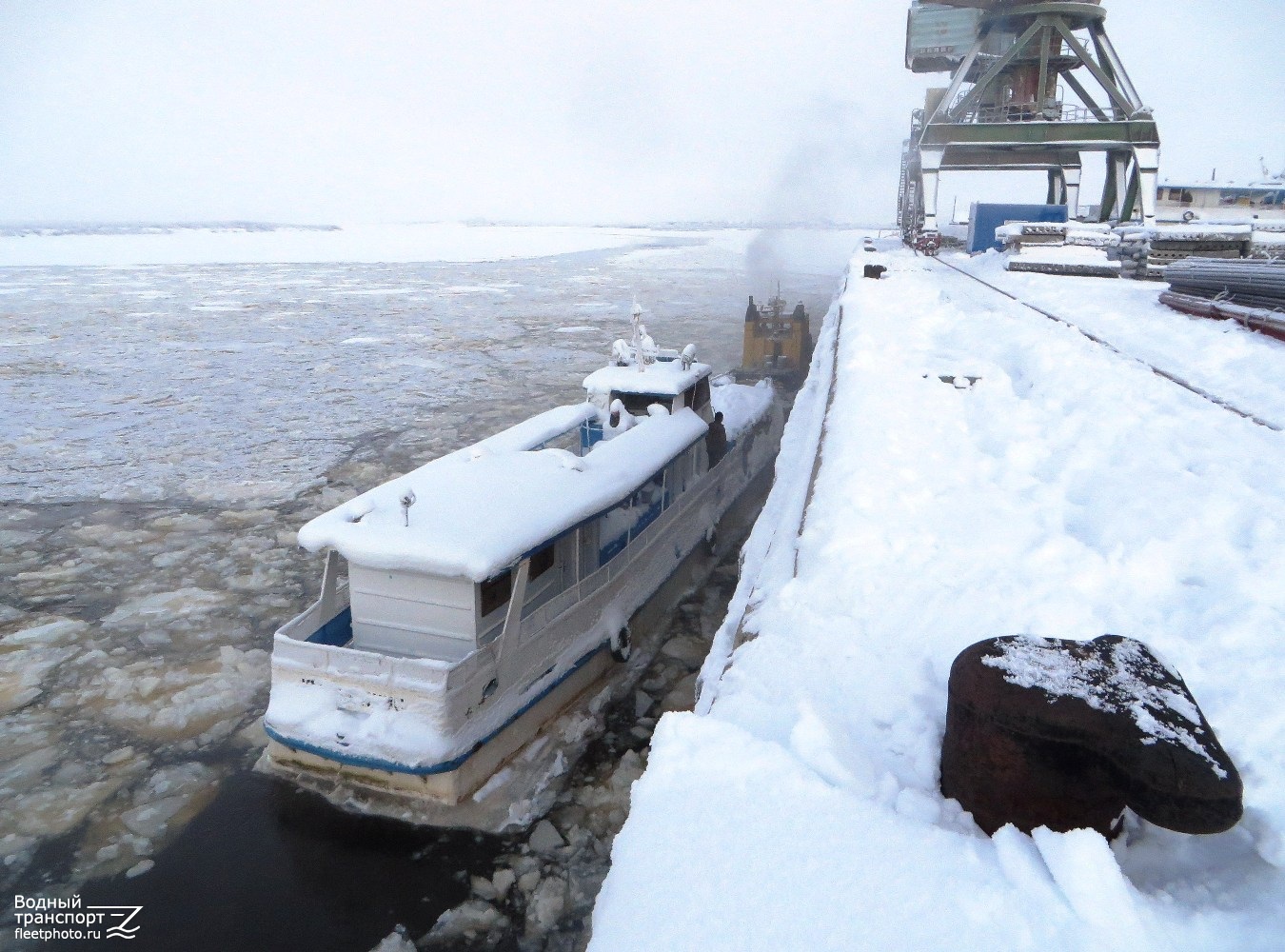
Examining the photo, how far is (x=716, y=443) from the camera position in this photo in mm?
11258

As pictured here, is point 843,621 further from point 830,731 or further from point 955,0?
point 955,0

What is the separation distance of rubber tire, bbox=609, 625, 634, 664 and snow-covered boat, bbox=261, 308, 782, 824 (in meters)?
0.02

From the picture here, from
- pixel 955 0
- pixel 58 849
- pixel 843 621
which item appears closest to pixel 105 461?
pixel 58 849

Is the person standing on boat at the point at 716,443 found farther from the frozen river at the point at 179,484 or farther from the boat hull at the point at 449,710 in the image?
the frozen river at the point at 179,484

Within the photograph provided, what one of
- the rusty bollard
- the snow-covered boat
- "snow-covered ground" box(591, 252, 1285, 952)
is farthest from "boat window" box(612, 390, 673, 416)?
the rusty bollard

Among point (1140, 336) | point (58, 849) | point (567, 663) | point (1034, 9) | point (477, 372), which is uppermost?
point (1034, 9)

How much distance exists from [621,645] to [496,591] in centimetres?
185

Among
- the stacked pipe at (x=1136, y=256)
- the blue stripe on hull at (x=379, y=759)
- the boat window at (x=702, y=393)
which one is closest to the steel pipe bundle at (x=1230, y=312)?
the stacked pipe at (x=1136, y=256)

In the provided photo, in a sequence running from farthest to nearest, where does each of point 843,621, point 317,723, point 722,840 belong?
point 317,723 → point 843,621 → point 722,840

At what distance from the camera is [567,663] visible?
700 centimetres

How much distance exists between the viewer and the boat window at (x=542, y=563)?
275 inches

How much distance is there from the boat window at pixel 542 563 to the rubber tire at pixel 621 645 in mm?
1067

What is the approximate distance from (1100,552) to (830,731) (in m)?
2.30

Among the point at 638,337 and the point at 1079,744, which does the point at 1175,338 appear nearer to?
the point at 638,337
